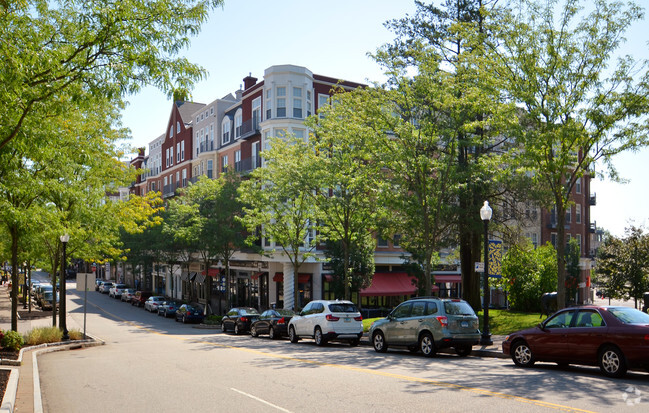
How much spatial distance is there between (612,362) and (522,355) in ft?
8.08

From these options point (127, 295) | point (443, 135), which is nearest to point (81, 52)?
point (443, 135)

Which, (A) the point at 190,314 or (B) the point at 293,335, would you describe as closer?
(B) the point at 293,335

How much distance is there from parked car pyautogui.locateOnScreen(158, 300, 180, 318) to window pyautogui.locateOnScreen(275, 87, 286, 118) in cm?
1790

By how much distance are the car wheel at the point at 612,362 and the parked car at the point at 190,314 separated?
33423mm

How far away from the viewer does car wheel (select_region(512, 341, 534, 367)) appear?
13.8m

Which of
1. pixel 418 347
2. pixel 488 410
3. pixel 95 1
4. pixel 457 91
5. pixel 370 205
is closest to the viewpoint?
pixel 488 410

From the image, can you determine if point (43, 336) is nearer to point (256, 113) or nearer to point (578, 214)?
point (256, 113)

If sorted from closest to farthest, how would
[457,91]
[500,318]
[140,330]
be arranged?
[457,91] → [500,318] → [140,330]

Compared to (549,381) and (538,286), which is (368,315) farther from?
(549,381)

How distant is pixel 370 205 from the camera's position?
92.8 ft

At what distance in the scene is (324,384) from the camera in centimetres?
1179

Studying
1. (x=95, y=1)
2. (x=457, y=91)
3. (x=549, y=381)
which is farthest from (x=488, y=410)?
(x=457, y=91)

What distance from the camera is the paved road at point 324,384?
9648 mm

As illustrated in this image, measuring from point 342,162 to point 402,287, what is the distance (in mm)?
19705
